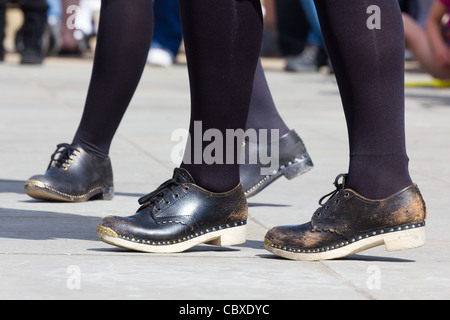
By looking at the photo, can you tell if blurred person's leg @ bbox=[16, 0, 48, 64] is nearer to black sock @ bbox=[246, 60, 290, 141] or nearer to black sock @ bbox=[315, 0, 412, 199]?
black sock @ bbox=[246, 60, 290, 141]

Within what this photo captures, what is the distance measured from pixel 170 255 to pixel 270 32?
33.7ft

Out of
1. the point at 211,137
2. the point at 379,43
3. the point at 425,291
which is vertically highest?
the point at 379,43

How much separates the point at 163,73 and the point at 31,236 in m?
6.74

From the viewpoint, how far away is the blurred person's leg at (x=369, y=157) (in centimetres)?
232

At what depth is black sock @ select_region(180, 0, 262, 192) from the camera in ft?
7.73

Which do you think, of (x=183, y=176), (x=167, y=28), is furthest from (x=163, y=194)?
(x=167, y=28)

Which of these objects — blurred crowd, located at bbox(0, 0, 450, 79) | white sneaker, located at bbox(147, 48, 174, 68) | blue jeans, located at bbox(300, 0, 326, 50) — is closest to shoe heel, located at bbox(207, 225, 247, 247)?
blurred crowd, located at bbox(0, 0, 450, 79)

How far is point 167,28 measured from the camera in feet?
34.0

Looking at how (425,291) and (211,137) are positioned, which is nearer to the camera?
(425,291)
